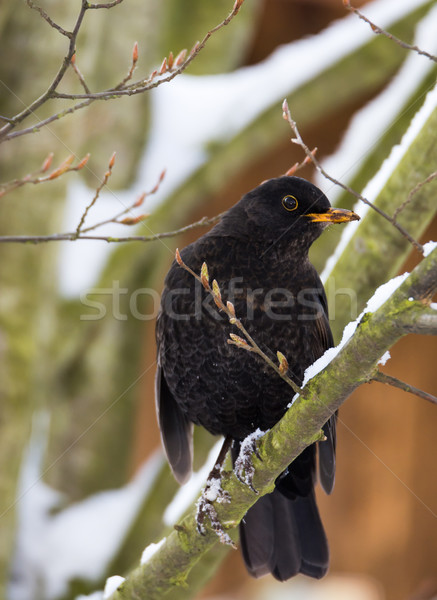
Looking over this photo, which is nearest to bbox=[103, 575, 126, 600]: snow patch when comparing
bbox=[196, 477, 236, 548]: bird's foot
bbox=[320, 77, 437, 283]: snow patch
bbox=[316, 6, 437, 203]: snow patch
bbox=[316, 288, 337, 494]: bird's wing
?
bbox=[196, 477, 236, 548]: bird's foot

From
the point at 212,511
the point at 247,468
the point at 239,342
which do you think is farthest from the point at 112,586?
the point at 239,342

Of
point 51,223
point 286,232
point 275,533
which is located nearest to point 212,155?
point 51,223

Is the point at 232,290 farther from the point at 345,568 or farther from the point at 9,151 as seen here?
the point at 345,568

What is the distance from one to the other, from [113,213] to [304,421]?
98.0 inches

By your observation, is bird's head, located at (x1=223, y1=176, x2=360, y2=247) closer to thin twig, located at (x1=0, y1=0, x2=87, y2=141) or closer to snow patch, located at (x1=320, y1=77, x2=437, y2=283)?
snow patch, located at (x1=320, y1=77, x2=437, y2=283)

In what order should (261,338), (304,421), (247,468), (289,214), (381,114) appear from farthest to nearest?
(381,114), (289,214), (261,338), (247,468), (304,421)

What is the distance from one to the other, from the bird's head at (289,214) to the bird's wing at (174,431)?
0.71 metres

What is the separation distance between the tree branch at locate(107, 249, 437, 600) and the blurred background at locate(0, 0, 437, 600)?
0.59m

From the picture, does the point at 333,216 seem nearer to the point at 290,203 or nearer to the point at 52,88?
the point at 290,203

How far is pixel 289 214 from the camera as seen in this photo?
2811 mm

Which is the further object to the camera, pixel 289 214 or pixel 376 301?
pixel 289 214

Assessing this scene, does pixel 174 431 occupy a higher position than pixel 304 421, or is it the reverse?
pixel 174 431

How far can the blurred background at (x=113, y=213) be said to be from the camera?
361cm

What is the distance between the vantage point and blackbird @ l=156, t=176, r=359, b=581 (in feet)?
8.48
